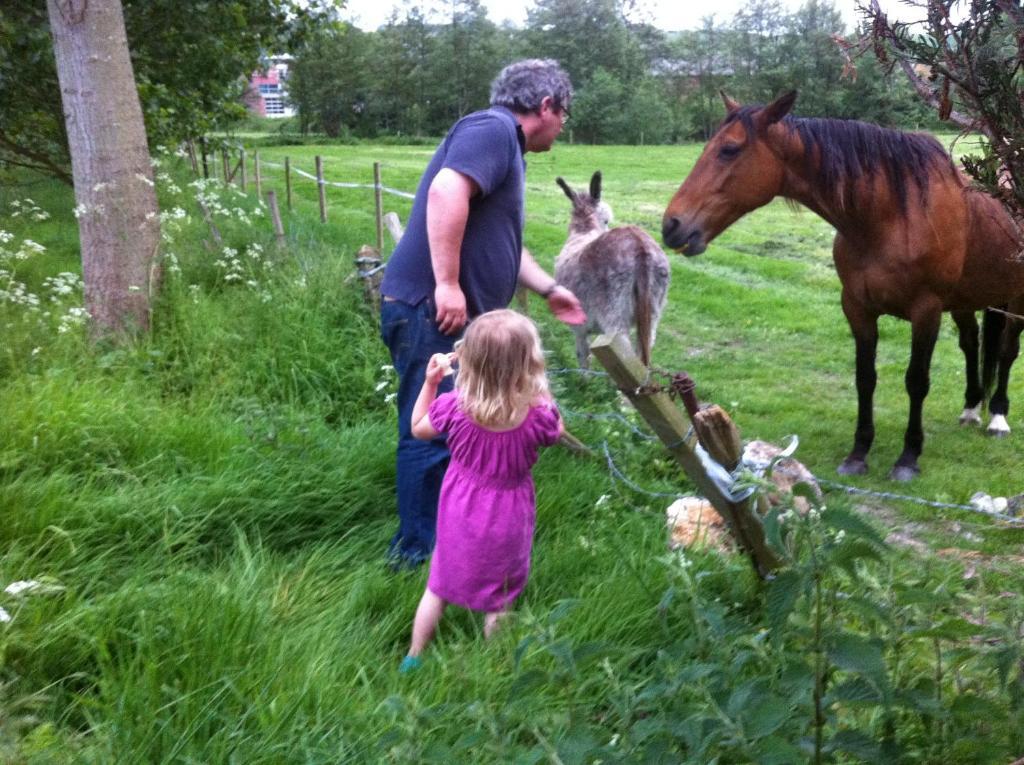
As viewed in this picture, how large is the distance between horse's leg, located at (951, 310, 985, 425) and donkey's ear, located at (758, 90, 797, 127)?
2201 millimetres

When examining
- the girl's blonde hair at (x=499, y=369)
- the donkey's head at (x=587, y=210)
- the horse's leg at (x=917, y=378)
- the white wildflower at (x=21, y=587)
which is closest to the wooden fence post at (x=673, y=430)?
the girl's blonde hair at (x=499, y=369)

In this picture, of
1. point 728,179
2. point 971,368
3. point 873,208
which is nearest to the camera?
point 873,208

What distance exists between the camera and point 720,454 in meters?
2.58

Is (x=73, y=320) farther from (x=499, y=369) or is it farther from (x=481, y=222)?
(x=499, y=369)

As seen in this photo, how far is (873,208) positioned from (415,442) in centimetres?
315

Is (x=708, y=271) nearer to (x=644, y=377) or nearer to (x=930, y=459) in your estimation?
(x=930, y=459)

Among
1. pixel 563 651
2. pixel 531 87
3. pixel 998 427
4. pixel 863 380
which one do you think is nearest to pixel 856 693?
pixel 563 651

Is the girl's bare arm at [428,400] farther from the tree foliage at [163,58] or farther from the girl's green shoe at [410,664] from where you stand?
the tree foliage at [163,58]

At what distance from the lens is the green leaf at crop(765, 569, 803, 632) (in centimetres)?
164

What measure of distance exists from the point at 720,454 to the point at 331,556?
5.26ft

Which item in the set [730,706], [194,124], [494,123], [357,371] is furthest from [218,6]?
[730,706]

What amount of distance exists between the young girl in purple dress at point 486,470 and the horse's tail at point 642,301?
3.69 meters

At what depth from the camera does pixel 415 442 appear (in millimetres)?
3453

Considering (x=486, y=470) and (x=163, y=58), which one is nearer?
(x=486, y=470)
